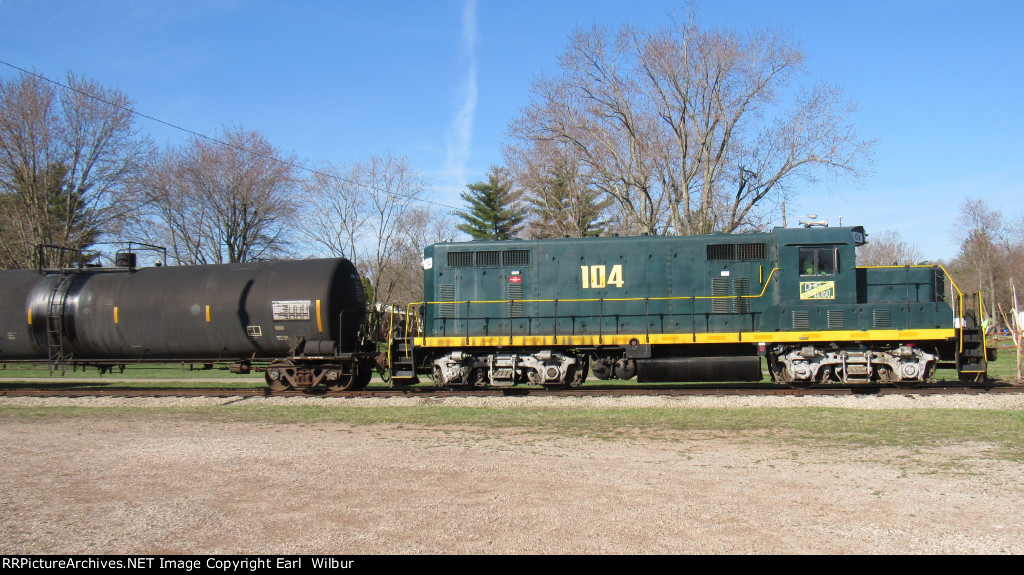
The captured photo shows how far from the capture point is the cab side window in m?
14.8

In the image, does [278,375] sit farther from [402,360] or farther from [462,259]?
[462,259]

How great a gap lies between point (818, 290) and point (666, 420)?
5543 mm

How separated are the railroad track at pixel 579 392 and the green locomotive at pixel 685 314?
0.29 metres

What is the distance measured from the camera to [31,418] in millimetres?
12852

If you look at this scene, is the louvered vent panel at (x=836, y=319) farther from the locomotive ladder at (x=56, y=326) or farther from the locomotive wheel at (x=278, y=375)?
the locomotive ladder at (x=56, y=326)

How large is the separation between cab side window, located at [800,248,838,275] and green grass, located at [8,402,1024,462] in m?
3.45

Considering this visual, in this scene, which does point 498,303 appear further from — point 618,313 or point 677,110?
point 677,110

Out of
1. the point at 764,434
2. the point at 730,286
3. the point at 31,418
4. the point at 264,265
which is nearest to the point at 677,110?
the point at 730,286

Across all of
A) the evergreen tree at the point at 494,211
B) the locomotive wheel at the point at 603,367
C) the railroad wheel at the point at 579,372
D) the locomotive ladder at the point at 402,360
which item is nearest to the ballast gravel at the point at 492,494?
the locomotive ladder at the point at 402,360

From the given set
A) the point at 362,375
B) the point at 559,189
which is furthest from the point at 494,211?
the point at 362,375

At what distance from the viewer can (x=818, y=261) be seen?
48.6 ft

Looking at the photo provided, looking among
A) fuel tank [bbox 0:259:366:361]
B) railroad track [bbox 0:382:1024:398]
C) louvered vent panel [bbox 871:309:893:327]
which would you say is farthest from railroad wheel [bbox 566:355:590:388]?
louvered vent panel [bbox 871:309:893:327]

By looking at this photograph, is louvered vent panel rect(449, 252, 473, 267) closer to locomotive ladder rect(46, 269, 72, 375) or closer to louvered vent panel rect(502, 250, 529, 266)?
louvered vent panel rect(502, 250, 529, 266)

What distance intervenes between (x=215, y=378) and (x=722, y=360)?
18.2m
